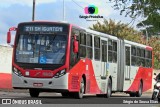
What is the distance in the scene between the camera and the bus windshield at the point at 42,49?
923 inches

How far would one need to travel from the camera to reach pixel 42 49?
2356 cm

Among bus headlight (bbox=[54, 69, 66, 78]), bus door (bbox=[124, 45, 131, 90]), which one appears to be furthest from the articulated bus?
bus door (bbox=[124, 45, 131, 90])

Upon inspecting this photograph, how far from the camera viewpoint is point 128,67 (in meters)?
33.1

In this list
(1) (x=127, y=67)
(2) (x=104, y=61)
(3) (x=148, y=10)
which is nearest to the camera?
(3) (x=148, y=10)

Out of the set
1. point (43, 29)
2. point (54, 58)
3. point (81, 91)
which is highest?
point (43, 29)

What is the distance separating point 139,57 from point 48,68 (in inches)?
511

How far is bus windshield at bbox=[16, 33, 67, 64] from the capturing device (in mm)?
23438

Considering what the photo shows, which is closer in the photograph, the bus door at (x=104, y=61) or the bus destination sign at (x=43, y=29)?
the bus destination sign at (x=43, y=29)

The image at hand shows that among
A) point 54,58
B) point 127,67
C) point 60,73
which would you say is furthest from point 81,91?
point 127,67

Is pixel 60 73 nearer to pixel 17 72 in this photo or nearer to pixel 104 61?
pixel 17 72

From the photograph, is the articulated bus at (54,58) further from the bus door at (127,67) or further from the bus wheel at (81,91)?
the bus door at (127,67)

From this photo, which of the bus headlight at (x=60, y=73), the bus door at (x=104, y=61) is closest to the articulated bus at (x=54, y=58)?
the bus headlight at (x=60, y=73)

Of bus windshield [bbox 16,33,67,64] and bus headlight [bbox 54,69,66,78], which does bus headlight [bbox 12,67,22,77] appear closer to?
bus windshield [bbox 16,33,67,64]

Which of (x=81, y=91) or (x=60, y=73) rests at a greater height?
(x=60, y=73)
